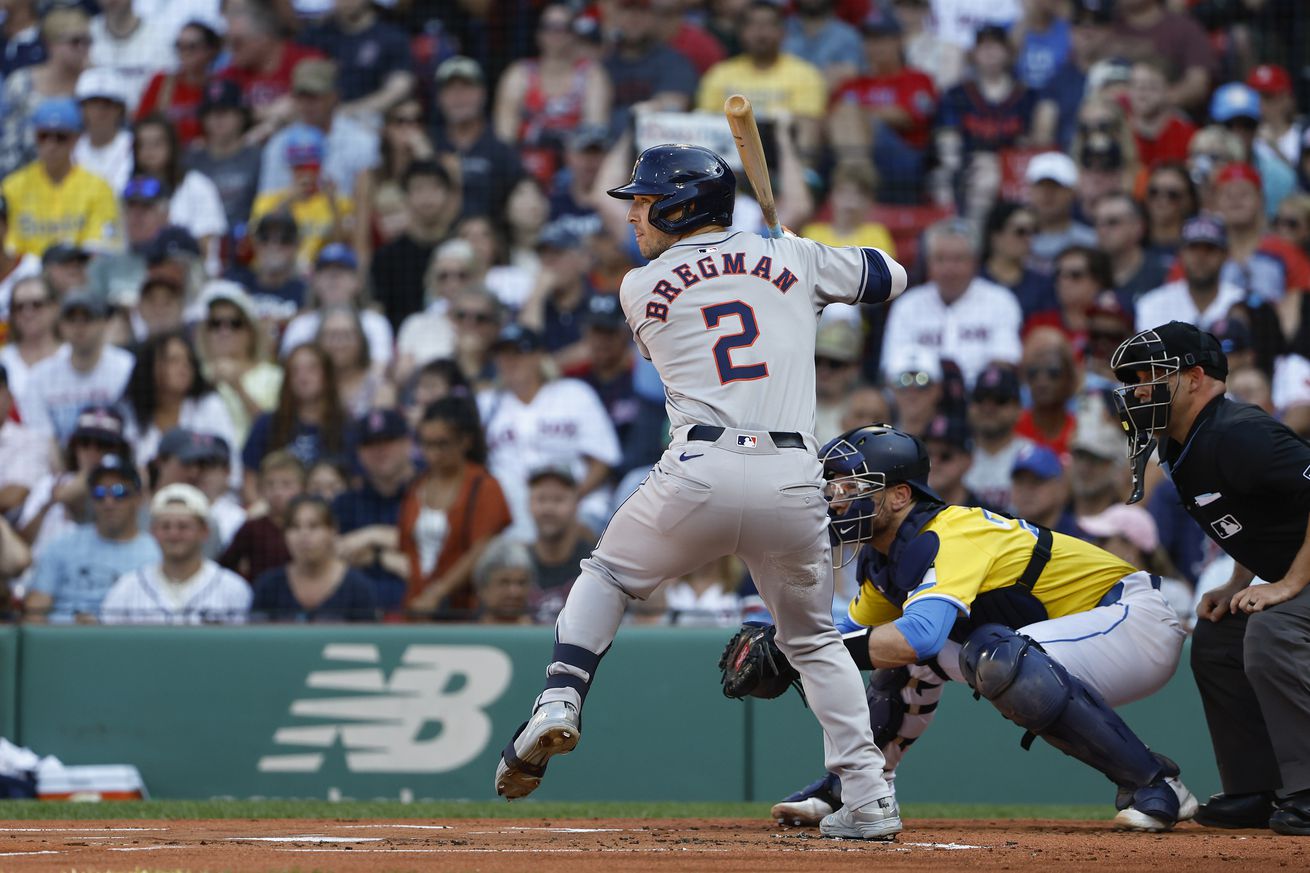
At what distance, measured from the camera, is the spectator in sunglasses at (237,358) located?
1084 centimetres

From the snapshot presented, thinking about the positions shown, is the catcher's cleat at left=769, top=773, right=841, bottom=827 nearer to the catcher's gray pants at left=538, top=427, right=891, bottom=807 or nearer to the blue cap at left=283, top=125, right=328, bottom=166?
the catcher's gray pants at left=538, top=427, right=891, bottom=807

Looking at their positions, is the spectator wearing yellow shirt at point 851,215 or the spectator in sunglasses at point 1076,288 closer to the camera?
the spectator in sunglasses at point 1076,288

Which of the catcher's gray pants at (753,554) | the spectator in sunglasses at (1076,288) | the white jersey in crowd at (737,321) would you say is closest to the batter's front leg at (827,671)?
the catcher's gray pants at (753,554)

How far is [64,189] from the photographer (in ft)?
40.6

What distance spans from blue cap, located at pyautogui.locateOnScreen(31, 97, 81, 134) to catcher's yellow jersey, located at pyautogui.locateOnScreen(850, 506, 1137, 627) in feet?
26.6

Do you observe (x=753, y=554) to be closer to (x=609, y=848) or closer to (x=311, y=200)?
(x=609, y=848)

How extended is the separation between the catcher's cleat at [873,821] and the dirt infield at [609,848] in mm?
51

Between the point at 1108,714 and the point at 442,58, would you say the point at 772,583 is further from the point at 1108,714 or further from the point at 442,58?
the point at 442,58

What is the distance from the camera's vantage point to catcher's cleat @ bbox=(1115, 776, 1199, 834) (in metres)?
5.82

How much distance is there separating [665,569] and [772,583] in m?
0.32

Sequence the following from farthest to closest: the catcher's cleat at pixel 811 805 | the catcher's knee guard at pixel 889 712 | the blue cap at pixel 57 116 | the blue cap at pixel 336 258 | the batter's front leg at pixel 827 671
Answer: the blue cap at pixel 57 116 → the blue cap at pixel 336 258 → the catcher's knee guard at pixel 889 712 → the catcher's cleat at pixel 811 805 → the batter's front leg at pixel 827 671

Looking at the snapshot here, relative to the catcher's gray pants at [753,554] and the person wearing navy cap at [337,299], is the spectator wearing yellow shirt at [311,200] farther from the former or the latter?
the catcher's gray pants at [753,554]

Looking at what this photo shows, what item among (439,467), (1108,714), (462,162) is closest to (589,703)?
(439,467)

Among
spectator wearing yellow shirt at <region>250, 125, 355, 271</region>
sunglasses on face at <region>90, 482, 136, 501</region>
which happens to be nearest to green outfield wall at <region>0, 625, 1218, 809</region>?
sunglasses on face at <region>90, 482, 136, 501</region>
